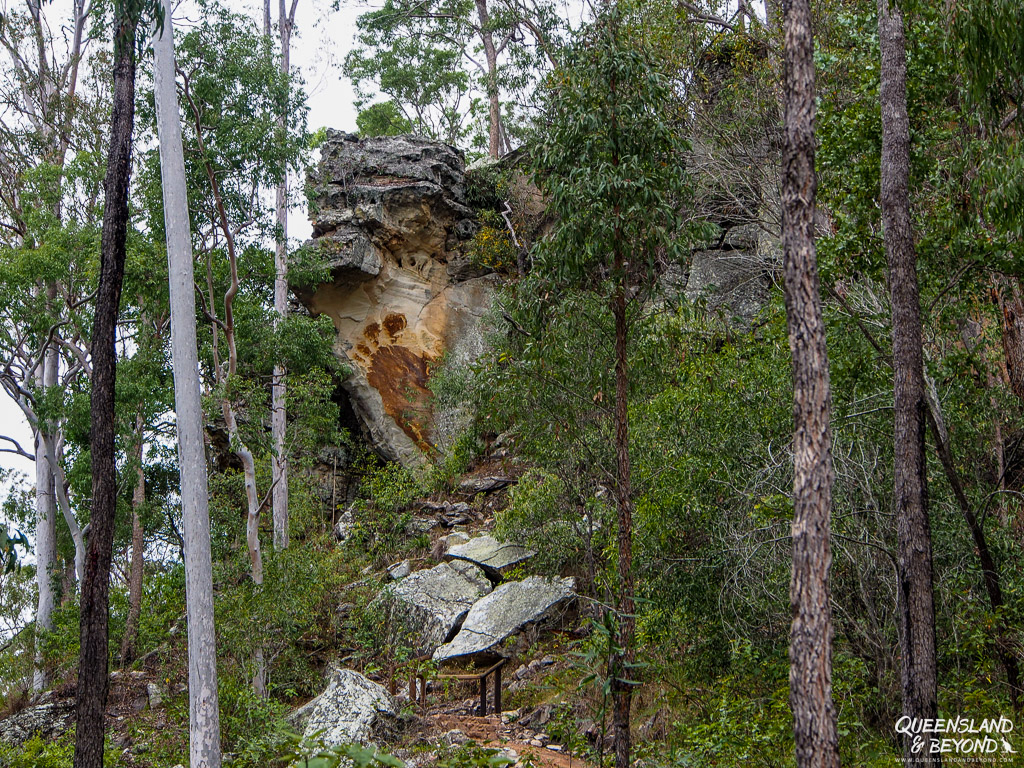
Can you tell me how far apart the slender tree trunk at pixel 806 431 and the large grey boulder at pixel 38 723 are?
1161 cm

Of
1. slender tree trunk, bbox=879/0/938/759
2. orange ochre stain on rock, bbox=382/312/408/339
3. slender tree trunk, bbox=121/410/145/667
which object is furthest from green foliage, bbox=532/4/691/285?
orange ochre stain on rock, bbox=382/312/408/339

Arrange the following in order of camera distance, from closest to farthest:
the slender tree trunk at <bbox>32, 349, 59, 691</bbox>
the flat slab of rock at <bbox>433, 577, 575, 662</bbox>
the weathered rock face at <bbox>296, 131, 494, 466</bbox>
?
the flat slab of rock at <bbox>433, 577, 575, 662</bbox>
the slender tree trunk at <bbox>32, 349, 59, 691</bbox>
the weathered rock face at <bbox>296, 131, 494, 466</bbox>

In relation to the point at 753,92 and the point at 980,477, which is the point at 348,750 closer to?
the point at 980,477

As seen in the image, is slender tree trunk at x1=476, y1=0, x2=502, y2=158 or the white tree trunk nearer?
the white tree trunk

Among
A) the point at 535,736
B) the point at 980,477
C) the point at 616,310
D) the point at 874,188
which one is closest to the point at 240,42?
the point at 616,310

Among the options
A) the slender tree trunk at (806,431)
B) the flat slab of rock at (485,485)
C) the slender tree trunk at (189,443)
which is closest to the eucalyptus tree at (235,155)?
the slender tree trunk at (189,443)

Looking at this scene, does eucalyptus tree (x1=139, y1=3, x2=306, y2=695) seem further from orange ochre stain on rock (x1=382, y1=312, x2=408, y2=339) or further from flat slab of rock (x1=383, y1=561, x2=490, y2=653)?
orange ochre stain on rock (x1=382, y1=312, x2=408, y2=339)

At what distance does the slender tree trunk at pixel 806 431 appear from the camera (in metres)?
5.00

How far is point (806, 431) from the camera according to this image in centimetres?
539

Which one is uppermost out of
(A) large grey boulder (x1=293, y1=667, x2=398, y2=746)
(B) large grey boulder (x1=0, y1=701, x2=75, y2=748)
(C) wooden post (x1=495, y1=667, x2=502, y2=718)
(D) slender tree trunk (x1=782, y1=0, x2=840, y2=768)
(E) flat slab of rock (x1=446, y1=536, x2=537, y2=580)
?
(D) slender tree trunk (x1=782, y1=0, x2=840, y2=768)

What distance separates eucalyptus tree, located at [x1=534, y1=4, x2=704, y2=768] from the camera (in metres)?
7.62

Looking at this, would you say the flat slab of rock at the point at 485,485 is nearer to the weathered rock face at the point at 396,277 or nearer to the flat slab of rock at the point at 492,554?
the weathered rock face at the point at 396,277

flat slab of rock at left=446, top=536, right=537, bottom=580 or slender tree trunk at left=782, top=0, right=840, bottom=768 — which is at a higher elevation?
slender tree trunk at left=782, top=0, right=840, bottom=768

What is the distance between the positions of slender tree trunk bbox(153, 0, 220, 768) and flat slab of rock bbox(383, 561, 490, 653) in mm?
4492
